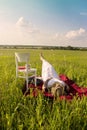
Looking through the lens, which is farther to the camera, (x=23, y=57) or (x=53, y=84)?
(x=23, y=57)

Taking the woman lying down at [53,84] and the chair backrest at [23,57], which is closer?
the woman lying down at [53,84]

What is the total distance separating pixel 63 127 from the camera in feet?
13.6

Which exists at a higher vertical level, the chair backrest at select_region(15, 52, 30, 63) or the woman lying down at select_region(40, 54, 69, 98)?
the chair backrest at select_region(15, 52, 30, 63)

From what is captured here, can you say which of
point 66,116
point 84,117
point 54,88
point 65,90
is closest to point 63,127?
point 66,116

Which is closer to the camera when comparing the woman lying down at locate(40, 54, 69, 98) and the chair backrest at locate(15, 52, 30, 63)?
the woman lying down at locate(40, 54, 69, 98)

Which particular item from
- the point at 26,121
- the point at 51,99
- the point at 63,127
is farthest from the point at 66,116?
the point at 51,99

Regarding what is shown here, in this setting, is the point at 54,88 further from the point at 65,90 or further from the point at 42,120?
the point at 42,120

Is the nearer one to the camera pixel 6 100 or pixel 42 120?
pixel 42 120

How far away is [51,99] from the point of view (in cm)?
585

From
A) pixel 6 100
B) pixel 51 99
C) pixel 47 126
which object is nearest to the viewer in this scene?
pixel 47 126

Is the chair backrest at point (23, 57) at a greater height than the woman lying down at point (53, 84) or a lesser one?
greater

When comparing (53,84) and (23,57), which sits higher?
(23,57)

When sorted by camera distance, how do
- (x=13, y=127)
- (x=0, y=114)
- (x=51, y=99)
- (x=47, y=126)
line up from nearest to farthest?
(x=47, y=126), (x=13, y=127), (x=0, y=114), (x=51, y=99)

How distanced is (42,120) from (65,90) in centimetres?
234
